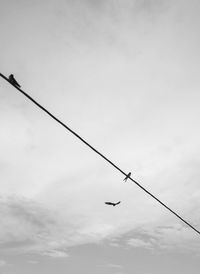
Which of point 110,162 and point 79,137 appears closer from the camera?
point 79,137

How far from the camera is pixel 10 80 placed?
6.48 m

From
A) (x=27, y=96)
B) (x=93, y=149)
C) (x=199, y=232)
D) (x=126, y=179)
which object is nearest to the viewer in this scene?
(x=27, y=96)

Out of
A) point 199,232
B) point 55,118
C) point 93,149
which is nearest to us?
point 55,118

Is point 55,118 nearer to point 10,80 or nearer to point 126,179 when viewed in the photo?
point 10,80

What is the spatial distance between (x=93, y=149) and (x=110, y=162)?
64 cm

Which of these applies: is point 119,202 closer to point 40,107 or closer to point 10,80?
point 40,107

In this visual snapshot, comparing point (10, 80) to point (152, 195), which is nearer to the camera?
point (10, 80)

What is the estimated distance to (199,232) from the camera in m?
10.9

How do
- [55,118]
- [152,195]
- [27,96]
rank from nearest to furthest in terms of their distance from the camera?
[27,96]
[55,118]
[152,195]

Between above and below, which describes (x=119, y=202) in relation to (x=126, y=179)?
below

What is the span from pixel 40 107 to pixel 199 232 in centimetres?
786

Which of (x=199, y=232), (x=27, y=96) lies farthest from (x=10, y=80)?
(x=199, y=232)

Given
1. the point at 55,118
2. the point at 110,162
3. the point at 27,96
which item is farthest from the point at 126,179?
the point at 27,96

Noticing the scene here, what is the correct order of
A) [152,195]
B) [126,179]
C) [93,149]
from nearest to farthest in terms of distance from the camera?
[93,149], [152,195], [126,179]
